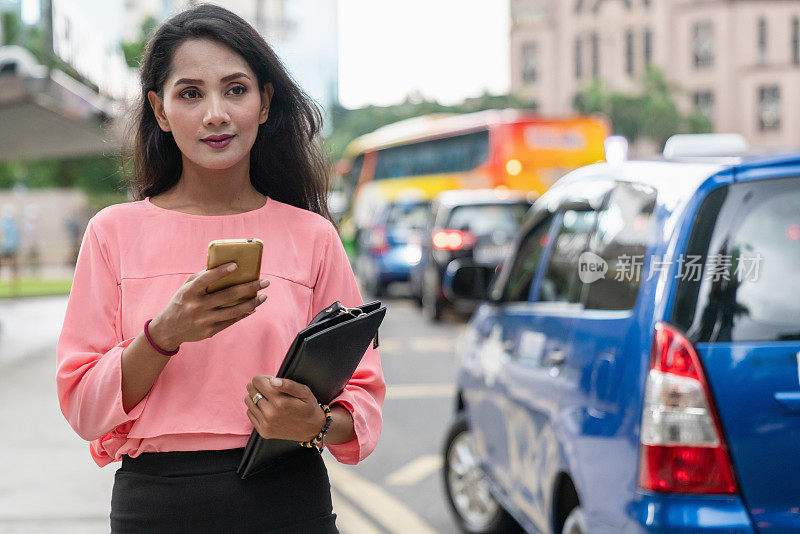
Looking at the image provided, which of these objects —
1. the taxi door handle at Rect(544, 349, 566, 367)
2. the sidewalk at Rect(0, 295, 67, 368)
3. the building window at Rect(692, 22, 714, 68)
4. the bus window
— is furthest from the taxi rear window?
the building window at Rect(692, 22, 714, 68)

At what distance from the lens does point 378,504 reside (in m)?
5.58

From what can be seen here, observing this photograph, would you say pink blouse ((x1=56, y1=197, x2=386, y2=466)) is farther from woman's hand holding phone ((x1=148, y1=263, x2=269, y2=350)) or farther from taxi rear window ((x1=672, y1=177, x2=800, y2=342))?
taxi rear window ((x1=672, y1=177, x2=800, y2=342))

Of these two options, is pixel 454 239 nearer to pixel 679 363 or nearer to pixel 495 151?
pixel 495 151

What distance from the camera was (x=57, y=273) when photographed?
32719 mm

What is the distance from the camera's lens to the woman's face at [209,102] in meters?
1.96

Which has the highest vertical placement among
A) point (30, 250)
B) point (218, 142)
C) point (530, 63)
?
point (530, 63)

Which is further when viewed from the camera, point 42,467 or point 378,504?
point 42,467

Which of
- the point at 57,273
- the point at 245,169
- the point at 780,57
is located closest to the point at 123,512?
the point at 245,169

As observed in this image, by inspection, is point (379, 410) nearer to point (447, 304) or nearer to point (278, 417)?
point (278, 417)

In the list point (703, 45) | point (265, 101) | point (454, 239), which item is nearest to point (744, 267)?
point (265, 101)

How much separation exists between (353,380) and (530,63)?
90032 millimetres

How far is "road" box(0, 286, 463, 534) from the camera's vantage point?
17.3ft

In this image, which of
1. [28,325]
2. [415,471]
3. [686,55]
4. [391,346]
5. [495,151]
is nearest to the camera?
[415,471]

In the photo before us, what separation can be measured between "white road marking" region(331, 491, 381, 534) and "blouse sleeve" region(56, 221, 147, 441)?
3244mm
